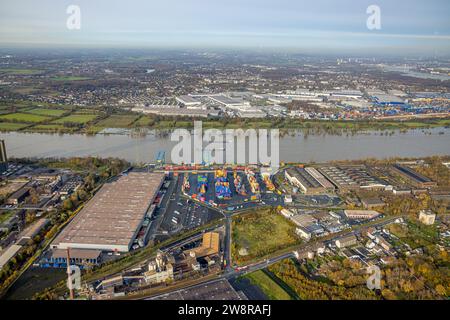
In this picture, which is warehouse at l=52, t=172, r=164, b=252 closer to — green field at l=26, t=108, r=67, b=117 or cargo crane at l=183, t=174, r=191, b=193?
cargo crane at l=183, t=174, r=191, b=193

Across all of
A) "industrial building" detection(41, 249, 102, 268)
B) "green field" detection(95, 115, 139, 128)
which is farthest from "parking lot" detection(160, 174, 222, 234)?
"green field" detection(95, 115, 139, 128)

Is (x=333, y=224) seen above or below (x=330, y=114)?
below

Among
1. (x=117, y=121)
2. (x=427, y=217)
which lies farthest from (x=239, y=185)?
(x=117, y=121)

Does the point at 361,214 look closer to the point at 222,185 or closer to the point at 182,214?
the point at 222,185
